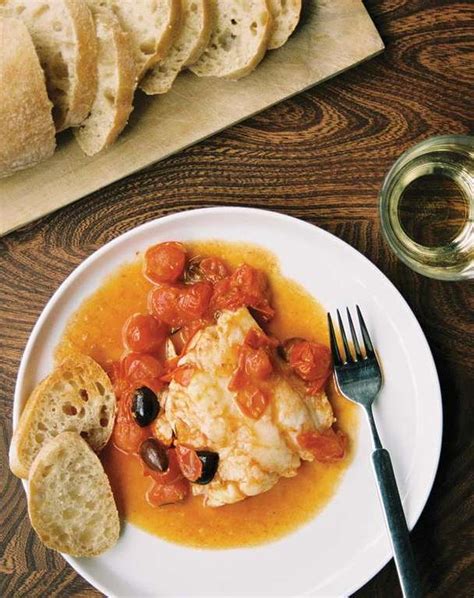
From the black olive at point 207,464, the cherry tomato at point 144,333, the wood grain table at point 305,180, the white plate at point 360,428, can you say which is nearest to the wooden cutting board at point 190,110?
the wood grain table at point 305,180

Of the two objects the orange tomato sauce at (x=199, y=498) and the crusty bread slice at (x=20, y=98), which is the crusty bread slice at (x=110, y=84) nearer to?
the crusty bread slice at (x=20, y=98)

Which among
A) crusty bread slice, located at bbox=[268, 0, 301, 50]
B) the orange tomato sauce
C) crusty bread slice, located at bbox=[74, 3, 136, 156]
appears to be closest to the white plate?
the orange tomato sauce

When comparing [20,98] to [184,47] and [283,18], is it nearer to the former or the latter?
[184,47]

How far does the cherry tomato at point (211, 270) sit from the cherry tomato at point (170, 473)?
61 cm

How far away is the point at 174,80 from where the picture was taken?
2521 mm

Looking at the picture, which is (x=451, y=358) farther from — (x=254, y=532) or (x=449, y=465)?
(x=254, y=532)

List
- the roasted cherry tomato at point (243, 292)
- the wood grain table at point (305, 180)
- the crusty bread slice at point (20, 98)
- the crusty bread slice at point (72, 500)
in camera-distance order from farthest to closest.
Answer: the wood grain table at point (305, 180) < the roasted cherry tomato at point (243, 292) < the crusty bread slice at point (72, 500) < the crusty bread slice at point (20, 98)

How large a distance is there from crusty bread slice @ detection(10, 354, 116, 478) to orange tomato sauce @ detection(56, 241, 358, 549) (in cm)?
8

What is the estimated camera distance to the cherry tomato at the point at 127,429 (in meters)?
2.41

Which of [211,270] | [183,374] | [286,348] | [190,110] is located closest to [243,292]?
[211,270]

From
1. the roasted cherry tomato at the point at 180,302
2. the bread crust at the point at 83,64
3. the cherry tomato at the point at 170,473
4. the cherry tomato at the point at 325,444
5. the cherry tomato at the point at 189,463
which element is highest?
the bread crust at the point at 83,64

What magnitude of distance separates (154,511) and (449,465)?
1.08 meters

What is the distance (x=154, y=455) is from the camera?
2.33 meters

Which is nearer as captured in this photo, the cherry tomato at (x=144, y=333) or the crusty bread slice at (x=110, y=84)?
the crusty bread slice at (x=110, y=84)
